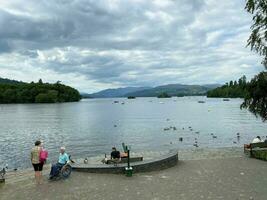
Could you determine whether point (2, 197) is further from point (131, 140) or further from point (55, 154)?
point (131, 140)

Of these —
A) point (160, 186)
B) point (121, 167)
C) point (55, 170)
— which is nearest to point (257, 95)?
point (121, 167)

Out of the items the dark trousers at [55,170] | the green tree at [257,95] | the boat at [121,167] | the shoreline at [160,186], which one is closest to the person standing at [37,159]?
the shoreline at [160,186]

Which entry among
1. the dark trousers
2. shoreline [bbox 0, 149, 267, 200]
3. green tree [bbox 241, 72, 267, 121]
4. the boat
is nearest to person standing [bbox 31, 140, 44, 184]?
shoreline [bbox 0, 149, 267, 200]

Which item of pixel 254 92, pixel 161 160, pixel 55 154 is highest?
pixel 254 92

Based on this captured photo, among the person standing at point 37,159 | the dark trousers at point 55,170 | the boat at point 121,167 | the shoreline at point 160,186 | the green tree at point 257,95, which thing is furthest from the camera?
the green tree at point 257,95

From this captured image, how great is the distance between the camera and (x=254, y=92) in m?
31.2

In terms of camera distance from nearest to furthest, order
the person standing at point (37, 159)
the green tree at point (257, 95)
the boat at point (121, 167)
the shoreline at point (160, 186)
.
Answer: the shoreline at point (160, 186) → the person standing at point (37, 159) → the boat at point (121, 167) → the green tree at point (257, 95)

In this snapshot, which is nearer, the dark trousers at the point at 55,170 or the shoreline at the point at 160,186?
the shoreline at the point at 160,186

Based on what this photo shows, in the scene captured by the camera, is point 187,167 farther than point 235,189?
Yes

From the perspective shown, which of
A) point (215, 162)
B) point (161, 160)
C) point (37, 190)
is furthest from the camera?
point (215, 162)

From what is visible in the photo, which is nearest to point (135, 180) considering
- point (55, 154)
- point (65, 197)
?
point (65, 197)

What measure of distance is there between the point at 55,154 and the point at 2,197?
27681 millimetres

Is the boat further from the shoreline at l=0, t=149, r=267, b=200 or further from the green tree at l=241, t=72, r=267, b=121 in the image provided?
the green tree at l=241, t=72, r=267, b=121

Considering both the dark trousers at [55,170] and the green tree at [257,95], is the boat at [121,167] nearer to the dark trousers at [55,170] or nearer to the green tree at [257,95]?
the dark trousers at [55,170]
